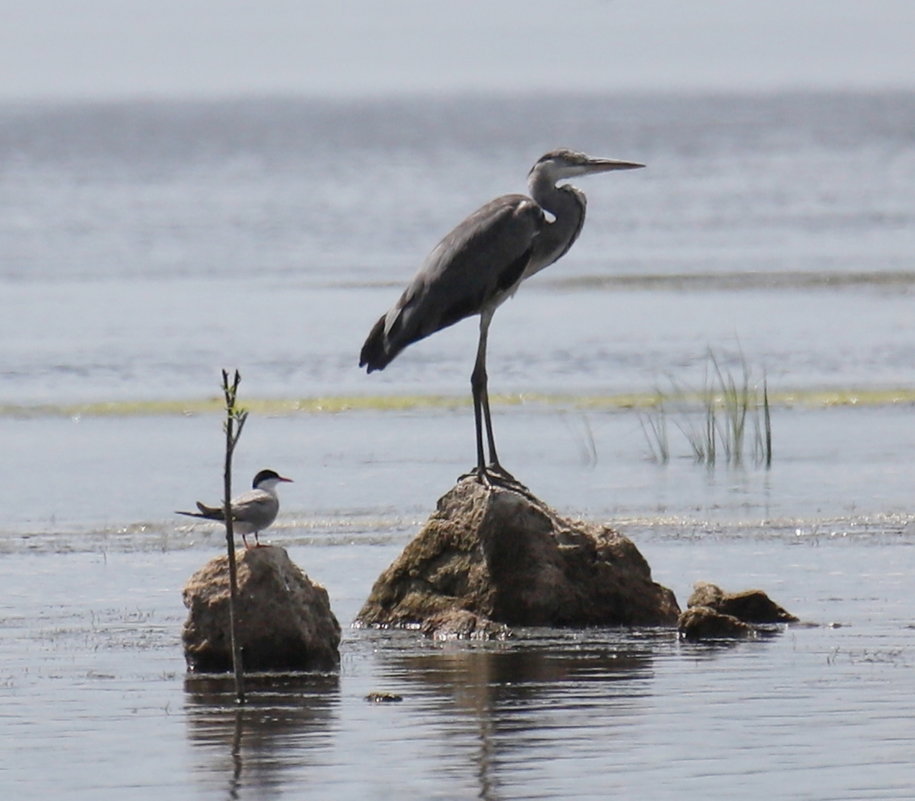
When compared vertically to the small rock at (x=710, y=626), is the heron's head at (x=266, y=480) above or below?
above

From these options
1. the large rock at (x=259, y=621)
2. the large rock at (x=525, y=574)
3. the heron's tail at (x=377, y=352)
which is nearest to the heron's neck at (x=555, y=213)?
the heron's tail at (x=377, y=352)

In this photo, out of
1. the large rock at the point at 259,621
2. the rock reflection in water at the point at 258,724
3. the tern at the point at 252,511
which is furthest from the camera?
the tern at the point at 252,511

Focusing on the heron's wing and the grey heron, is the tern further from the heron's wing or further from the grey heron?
the heron's wing

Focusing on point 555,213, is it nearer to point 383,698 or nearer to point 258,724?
point 383,698

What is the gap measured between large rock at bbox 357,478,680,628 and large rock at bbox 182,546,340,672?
1.16m

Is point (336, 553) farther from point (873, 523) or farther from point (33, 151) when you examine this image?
point (33, 151)

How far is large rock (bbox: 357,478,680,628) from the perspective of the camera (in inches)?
481

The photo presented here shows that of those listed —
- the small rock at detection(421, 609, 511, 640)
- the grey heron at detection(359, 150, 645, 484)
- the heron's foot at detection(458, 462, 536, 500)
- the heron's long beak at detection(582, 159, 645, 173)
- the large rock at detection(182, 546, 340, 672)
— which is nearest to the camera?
the large rock at detection(182, 546, 340, 672)

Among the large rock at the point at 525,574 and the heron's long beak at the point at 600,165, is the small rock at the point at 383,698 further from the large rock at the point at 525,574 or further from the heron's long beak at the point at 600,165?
the heron's long beak at the point at 600,165

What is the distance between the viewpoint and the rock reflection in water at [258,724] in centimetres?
902

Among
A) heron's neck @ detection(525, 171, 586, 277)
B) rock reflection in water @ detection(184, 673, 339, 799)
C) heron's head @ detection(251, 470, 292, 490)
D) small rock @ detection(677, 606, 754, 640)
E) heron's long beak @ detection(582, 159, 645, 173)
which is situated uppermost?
heron's long beak @ detection(582, 159, 645, 173)

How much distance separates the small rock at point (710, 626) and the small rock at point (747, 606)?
283 millimetres

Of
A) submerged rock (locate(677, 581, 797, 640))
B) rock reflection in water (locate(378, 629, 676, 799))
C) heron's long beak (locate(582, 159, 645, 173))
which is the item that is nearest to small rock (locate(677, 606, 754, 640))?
submerged rock (locate(677, 581, 797, 640))

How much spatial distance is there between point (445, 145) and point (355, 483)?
8468cm
